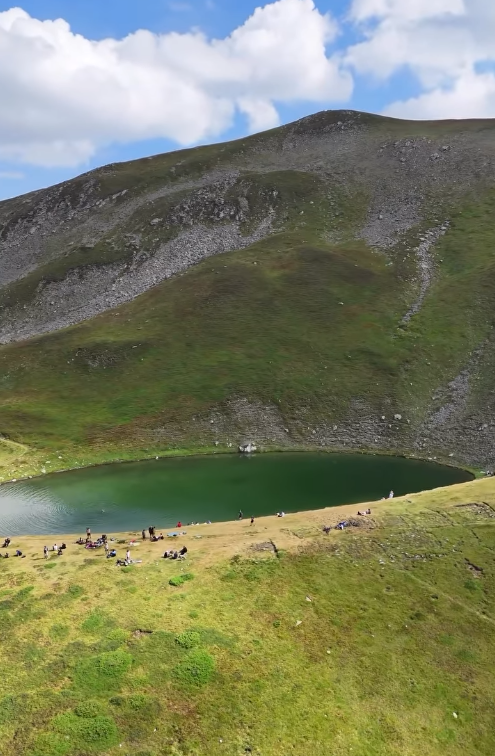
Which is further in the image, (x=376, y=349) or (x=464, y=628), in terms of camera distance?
(x=376, y=349)

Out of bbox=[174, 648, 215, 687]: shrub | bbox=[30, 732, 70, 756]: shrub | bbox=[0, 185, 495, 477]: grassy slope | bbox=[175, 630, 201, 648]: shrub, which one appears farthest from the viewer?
bbox=[0, 185, 495, 477]: grassy slope

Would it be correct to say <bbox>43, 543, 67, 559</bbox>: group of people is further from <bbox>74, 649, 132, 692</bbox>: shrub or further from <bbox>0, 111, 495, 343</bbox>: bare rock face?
<bbox>0, 111, 495, 343</bbox>: bare rock face

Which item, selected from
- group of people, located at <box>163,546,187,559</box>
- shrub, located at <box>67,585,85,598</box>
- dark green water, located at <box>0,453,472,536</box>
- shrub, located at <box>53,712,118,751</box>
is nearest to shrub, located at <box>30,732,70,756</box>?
shrub, located at <box>53,712,118,751</box>

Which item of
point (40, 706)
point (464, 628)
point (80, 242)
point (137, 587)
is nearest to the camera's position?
point (40, 706)

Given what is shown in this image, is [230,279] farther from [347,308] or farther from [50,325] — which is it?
[50,325]

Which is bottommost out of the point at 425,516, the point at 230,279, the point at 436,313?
the point at 425,516

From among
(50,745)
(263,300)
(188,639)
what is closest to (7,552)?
(188,639)

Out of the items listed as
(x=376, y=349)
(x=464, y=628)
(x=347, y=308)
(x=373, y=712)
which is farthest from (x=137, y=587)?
(x=347, y=308)
